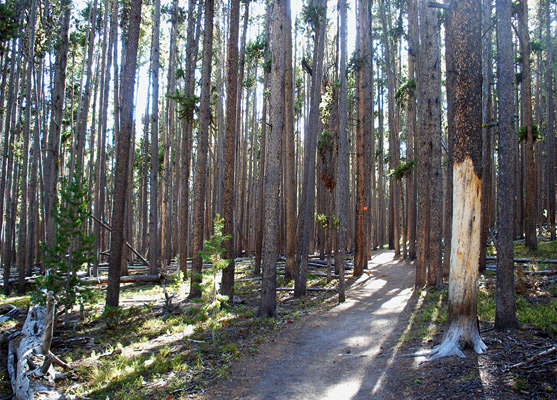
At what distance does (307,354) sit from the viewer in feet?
21.7

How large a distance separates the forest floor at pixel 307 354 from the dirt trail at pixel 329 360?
0.02 meters

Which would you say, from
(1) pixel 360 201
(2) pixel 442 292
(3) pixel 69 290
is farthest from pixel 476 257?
(1) pixel 360 201

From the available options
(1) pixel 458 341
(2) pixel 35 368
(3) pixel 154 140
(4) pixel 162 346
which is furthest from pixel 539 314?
(3) pixel 154 140

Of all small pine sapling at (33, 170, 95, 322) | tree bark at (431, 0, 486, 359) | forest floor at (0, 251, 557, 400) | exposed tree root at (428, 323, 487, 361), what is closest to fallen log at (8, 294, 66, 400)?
forest floor at (0, 251, 557, 400)

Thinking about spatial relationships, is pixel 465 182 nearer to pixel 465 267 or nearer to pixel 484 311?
pixel 465 267

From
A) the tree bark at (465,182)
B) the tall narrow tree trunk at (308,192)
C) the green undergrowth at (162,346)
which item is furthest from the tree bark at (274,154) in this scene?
the tree bark at (465,182)

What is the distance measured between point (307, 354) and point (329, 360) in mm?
499

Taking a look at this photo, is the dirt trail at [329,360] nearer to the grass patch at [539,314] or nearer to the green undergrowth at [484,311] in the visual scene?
the green undergrowth at [484,311]

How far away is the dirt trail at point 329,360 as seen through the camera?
5.07 meters

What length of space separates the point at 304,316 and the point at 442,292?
149 inches

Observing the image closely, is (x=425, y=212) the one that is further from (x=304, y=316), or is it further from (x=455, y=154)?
(x=455, y=154)

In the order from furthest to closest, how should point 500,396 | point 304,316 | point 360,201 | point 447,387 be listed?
point 360,201 < point 304,316 < point 447,387 < point 500,396

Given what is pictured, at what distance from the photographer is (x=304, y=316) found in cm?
935

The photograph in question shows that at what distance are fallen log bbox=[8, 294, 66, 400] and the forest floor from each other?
272mm
